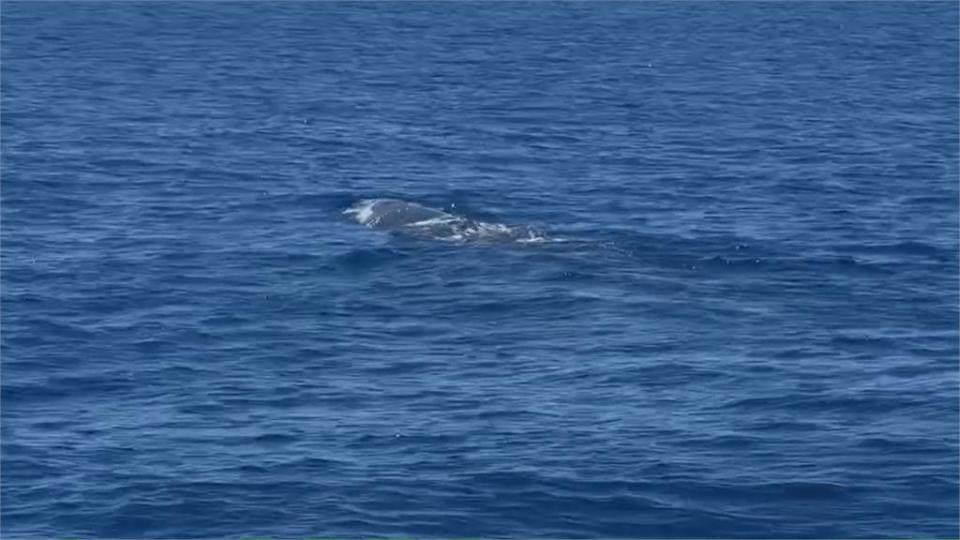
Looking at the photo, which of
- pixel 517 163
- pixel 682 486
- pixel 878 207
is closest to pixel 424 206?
pixel 517 163

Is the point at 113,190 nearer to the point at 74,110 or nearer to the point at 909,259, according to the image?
the point at 74,110

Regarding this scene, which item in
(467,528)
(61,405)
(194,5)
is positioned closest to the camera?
(467,528)

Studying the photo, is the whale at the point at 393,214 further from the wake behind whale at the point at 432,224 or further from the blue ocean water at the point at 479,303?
the blue ocean water at the point at 479,303

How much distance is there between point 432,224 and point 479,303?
13241 mm

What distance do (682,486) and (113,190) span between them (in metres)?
48.3

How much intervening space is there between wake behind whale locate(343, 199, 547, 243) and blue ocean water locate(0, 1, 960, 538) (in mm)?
300

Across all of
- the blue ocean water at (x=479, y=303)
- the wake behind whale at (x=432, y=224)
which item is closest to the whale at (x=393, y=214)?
the wake behind whale at (x=432, y=224)

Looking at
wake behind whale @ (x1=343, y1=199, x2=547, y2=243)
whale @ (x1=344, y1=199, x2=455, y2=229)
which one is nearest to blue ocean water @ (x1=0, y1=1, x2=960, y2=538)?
wake behind whale @ (x1=343, y1=199, x2=547, y2=243)

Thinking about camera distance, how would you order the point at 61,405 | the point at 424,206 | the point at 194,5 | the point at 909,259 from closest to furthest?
the point at 61,405 → the point at 909,259 → the point at 424,206 → the point at 194,5

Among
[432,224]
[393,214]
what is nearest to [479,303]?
[432,224]

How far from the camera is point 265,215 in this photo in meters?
89.6

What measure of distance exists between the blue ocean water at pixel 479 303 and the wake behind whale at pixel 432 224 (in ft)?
0.98

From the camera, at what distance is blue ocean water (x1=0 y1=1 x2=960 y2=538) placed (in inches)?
2117

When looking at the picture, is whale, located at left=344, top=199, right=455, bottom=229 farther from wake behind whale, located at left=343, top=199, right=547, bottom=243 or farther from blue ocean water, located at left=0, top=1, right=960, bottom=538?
blue ocean water, located at left=0, top=1, right=960, bottom=538
